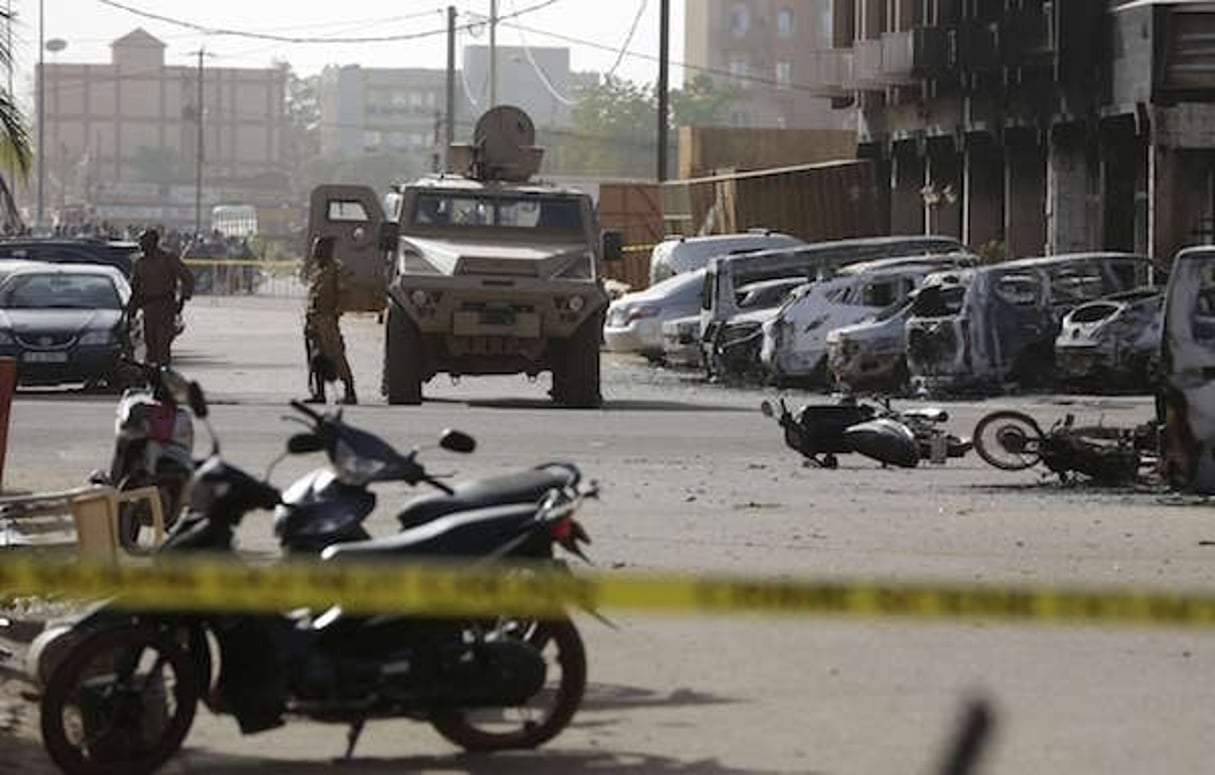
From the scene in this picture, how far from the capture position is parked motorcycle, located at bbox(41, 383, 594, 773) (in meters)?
8.55

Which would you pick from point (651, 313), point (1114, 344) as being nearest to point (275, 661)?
point (1114, 344)

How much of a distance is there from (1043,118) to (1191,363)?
3091 centimetres

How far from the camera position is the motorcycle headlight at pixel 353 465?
29.6 feet

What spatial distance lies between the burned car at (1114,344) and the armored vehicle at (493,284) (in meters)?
4.67

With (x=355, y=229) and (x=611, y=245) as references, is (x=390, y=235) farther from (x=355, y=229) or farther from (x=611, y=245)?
(x=355, y=229)

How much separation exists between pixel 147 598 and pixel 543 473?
4.36 feet

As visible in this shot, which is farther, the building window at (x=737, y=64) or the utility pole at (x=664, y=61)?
→ the building window at (x=737, y=64)

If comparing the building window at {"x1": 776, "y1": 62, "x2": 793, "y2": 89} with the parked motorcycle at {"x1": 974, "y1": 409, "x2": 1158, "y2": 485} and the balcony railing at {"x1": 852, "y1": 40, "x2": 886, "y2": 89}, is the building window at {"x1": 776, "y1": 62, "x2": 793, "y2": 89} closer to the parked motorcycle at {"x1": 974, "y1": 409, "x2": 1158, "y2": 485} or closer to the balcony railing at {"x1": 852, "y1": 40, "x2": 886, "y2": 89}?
the balcony railing at {"x1": 852, "y1": 40, "x2": 886, "y2": 89}

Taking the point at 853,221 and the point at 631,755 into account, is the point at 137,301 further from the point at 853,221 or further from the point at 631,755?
the point at 853,221

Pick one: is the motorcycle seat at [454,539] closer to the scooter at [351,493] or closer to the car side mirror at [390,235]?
the scooter at [351,493]

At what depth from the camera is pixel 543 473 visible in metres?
9.04

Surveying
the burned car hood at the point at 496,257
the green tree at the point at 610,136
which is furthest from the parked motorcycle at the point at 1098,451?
the green tree at the point at 610,136

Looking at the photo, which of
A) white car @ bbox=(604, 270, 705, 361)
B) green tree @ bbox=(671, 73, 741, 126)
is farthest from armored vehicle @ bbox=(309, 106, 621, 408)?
green tree @ bbox=(671, 73, 741, 126)

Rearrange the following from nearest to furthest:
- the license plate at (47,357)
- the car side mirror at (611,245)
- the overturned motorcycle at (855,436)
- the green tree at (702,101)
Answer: the overturned motorcycle at (855,436) < the car side mirror at (611,245) < the license plate at (47,357) < the green tree at (702,101)
